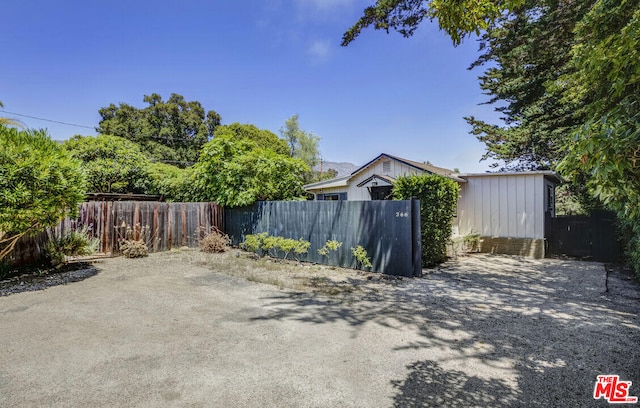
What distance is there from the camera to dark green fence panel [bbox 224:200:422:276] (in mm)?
6820

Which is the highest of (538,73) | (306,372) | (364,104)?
(364,104)

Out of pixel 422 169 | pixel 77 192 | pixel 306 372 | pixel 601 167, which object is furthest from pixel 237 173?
pixel 601 167

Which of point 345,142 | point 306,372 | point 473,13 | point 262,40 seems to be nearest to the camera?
point 306,372

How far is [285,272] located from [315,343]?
3992 mm

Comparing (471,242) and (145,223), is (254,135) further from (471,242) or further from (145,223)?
(471,242)

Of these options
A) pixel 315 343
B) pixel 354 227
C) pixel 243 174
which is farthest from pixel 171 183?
pixel 315 343

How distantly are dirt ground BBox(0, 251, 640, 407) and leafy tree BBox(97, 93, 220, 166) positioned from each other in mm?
24140

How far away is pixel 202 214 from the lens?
1093cm

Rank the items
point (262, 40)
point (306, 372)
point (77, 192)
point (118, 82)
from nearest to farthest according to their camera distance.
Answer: point (306, 372), point (77, 192), point (262, 40), point (118, 82)

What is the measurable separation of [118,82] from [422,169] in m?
17.1

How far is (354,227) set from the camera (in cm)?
770

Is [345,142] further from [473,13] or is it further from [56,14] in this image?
[473,13]

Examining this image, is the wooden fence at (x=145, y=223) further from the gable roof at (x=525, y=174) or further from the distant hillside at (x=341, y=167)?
the distant hillside at (x=341, y=167)

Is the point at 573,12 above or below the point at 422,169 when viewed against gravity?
above
